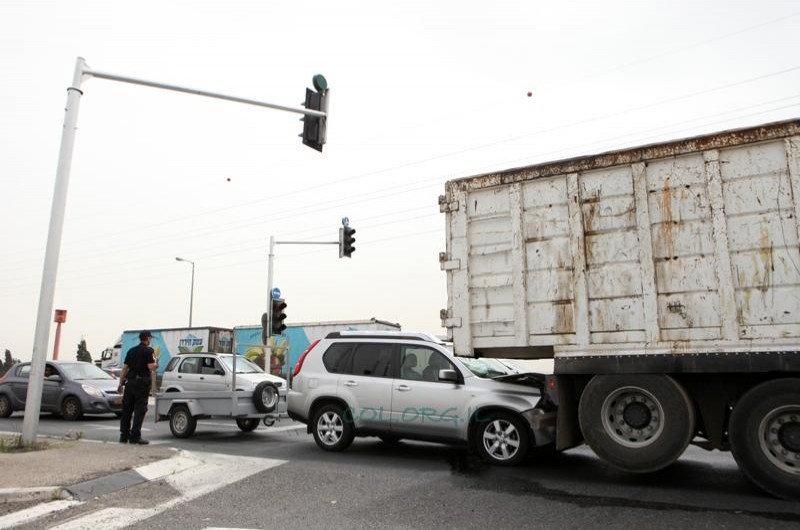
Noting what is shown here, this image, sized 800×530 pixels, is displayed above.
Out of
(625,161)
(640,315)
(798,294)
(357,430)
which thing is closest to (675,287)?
(640,315)

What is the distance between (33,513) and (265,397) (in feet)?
A: 18.1

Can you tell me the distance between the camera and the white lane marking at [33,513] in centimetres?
477

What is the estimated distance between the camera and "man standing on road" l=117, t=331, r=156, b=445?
927cm

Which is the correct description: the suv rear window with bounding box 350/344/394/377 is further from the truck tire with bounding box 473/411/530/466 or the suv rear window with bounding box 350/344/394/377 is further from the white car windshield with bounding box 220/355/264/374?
the white car windshield with bounding box 220/355/264/374

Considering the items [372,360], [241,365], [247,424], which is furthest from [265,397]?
[372,360]

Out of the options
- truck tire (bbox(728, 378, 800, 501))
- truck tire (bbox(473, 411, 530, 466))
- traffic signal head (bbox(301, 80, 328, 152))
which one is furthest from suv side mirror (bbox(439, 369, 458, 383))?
traffic signal head (bbox(301, 80, 328, 152))

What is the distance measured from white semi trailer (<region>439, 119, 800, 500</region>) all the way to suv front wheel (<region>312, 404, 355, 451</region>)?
226 centimetres

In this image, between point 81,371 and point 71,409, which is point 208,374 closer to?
point 71,409

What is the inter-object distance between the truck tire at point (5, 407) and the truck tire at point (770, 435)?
15720mm

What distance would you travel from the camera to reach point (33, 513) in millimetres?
4988

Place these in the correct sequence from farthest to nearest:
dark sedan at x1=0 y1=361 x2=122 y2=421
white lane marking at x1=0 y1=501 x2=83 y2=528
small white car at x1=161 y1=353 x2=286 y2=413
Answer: dark sedan at x1=0 y1=361 x2=122 y2=421, small white car at x1=161 y1=353 x2=286 y2=413, white lane marking at x1=0 y1=501 x2=83 y2=528

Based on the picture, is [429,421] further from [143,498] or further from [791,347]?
[791,347]

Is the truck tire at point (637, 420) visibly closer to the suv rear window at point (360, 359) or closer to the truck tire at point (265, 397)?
the suv rear window at point (360, 359)

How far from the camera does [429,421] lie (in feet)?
25.9
